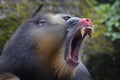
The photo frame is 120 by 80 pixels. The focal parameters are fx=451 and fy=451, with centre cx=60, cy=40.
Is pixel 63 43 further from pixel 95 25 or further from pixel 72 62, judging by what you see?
pixel 95 25

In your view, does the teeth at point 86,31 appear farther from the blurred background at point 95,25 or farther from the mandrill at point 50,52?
the blurred background at point 95,25

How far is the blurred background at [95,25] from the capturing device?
4.77 m

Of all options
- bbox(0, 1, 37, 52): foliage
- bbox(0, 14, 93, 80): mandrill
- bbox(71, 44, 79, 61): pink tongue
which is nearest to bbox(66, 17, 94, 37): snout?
bbox(0, 14, 93, 80): mandrill

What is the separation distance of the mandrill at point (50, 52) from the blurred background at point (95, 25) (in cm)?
148

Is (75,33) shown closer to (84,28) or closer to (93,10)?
(84,28)

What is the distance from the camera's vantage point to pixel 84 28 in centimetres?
311

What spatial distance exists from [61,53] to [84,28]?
0.79ft

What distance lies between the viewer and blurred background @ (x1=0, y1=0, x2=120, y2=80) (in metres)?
4.77

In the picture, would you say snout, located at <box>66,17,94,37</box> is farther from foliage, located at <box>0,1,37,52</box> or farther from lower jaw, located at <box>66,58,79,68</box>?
foliage, located at <box>0,1,37,52</box>

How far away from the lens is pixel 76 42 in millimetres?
3186

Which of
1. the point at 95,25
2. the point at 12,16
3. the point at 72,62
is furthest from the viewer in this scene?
the point at 95,25

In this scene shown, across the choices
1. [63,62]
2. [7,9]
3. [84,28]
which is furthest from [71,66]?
[7,9]

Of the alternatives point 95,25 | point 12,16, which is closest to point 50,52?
point 12,16

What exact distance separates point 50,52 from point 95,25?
7.89 ft
